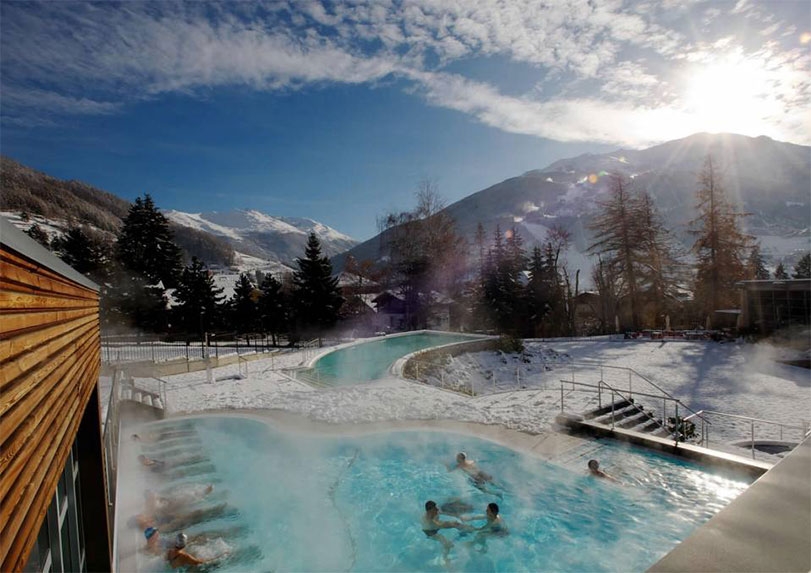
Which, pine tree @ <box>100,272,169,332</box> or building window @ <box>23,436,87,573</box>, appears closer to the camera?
building window @ <box>23,436,87,573</box>

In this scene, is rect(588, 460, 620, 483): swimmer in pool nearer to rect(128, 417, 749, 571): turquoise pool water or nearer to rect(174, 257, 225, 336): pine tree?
rect(128, 417, 749, 571): turquoise pool water

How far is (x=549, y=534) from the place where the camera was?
668 cm

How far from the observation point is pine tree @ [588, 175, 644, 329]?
27.4 meters

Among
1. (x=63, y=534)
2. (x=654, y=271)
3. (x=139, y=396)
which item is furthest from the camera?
(x=654, y=271)

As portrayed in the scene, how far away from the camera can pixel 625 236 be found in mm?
27531

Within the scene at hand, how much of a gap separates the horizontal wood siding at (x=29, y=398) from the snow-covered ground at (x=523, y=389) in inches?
350

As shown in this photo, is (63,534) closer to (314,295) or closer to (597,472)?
(597,472)

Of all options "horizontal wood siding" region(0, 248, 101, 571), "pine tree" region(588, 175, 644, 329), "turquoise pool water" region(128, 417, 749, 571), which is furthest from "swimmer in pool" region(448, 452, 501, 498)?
"pine tree" region(588, 175, 644, 329)

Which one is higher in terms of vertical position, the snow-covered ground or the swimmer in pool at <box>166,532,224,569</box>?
the snow-covered ground

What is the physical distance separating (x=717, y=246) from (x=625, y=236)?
17.6ft

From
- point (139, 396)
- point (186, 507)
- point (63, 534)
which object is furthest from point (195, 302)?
point (63, 534)

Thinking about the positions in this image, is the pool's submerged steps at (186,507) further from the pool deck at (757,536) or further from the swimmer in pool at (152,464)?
the pool deck at (757,536)

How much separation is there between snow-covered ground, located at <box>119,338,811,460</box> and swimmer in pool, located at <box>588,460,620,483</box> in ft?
6.16

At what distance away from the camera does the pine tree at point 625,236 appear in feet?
89.8
